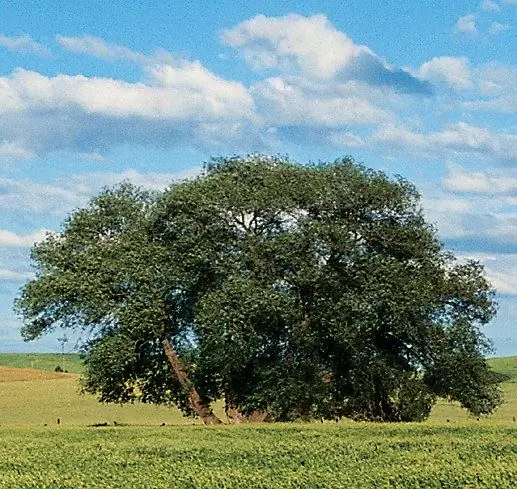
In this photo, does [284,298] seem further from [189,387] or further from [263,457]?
[263,457]

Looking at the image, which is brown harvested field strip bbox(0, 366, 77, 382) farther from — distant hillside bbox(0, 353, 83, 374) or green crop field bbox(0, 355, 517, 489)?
green crop field bbox(0, 355, 517, 489)

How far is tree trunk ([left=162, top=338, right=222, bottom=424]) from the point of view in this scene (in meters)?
51.3

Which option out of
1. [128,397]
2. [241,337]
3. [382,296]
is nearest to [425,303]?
[382,296]

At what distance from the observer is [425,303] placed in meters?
47.9

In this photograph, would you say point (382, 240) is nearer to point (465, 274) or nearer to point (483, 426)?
point (465, 274)

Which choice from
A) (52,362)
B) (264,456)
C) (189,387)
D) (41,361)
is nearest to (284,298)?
(189,387)

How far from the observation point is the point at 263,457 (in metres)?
27.9

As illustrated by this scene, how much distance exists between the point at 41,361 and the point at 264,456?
128 metres

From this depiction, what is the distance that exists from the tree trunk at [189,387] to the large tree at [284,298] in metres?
0.06

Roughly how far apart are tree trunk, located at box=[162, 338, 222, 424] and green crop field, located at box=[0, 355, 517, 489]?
25.9 ft

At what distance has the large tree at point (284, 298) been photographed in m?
47.4

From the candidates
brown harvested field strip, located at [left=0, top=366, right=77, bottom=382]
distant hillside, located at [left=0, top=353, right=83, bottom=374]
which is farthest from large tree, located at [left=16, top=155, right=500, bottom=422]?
distant hillside, located at [left=0, top=353, right=83, bottom=374]

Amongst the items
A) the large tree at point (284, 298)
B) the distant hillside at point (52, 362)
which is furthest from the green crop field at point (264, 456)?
the distant hillside at point (52, 362)

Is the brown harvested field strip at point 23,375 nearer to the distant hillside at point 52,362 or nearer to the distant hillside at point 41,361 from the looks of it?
the distant hillside at point 52,362
